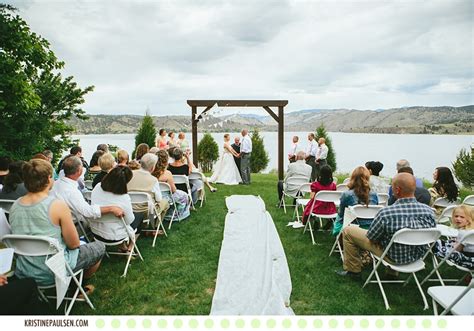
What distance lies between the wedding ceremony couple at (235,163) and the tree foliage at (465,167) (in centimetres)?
885

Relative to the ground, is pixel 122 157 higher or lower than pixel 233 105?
lower

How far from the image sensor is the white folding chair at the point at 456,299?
2.18 meters

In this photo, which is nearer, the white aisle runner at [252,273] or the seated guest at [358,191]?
the white aisle runner at [252,273]

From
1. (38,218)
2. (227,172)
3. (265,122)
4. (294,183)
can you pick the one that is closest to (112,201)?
(38,218)

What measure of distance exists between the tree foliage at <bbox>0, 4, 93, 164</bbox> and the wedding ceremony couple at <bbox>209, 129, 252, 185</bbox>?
4946 millimetres

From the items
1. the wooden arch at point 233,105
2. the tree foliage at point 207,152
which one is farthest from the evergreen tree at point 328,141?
the tree foliage at point 207,152

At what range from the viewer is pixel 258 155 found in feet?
62.5

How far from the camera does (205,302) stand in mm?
3027

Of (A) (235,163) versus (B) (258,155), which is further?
(B) (258,155)

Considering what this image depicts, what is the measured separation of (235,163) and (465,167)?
9.57m
